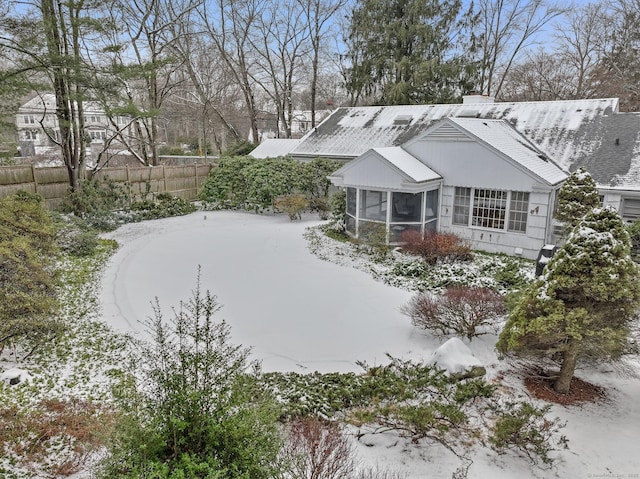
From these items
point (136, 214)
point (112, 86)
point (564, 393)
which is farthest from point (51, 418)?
point (136, 214)

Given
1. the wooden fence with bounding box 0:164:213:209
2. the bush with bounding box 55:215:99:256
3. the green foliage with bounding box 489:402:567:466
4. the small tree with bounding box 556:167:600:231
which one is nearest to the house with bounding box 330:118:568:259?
the small tree with bounding box 556:167:600:231

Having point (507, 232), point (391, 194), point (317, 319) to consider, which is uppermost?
point (391, 194)

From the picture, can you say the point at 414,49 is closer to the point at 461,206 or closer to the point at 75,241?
the point at 461,206

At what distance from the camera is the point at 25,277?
7.15 metres

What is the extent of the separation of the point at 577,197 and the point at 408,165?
190 inches

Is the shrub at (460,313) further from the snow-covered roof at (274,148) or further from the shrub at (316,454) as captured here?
the snow-covered roof at (274,148)

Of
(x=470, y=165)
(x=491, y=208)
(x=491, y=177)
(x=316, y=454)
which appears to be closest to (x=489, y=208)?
(x=491, y=208)

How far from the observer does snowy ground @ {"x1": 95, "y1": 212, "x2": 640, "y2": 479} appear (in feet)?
15.7

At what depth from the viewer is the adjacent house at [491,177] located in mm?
12633

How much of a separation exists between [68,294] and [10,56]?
8.43m

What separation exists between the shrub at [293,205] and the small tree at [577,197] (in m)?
9.39

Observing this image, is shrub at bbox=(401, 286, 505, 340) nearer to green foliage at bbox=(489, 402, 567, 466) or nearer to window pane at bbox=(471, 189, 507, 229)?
green foliage at bbox=(489, 402, 567, 466)

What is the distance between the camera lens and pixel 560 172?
1373 centimetres

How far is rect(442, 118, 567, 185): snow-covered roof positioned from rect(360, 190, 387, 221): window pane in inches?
131
